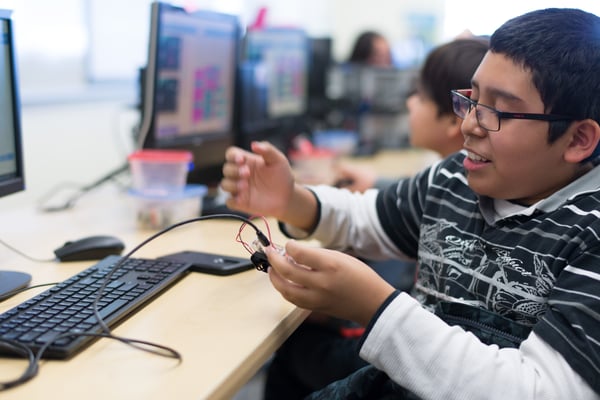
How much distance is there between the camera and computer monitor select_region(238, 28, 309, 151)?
191 centimetres

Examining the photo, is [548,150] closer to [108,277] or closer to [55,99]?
[108,277]

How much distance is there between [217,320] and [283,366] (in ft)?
2.00

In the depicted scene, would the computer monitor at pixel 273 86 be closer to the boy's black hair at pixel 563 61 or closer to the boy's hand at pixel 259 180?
the boy's hand at pixel 259 180

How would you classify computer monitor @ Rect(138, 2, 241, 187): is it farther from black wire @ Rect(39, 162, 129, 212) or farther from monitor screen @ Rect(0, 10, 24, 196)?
monitor screen @ Rect(0, 10, 24, 196)

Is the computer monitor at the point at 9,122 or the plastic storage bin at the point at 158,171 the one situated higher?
the computer monitor at the point at 9,122

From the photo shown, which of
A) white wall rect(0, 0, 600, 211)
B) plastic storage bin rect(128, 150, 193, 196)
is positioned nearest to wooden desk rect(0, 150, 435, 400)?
plastic storage bin rect(128, 150, 193, 196)

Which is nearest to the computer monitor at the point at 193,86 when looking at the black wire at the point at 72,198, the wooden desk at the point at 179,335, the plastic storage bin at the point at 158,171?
the plastic storage bin at the point at 158,171

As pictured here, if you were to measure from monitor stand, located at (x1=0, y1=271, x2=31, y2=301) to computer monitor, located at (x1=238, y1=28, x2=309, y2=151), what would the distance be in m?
0.95

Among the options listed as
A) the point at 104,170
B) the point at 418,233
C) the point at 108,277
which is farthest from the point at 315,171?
the point at 104,170

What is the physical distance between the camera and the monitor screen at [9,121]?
41.0 inches

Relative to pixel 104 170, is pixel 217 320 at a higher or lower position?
higher

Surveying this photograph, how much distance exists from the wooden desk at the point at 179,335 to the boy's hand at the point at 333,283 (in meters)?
0.08

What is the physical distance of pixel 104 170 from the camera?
10.5 ft

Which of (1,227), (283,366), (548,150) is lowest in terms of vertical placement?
(283,366)
